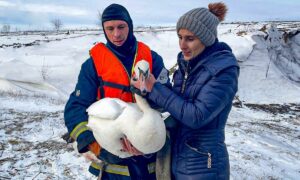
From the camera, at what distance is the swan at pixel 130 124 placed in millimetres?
2434

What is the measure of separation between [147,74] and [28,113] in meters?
8.78

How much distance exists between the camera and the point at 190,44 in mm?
2666

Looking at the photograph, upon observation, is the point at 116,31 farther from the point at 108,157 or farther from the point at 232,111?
the point at 232,111

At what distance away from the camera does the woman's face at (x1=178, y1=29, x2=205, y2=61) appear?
265cm

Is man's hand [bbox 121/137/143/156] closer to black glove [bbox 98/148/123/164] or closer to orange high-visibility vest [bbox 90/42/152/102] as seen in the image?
black glove [bbox 98/148/123/164]

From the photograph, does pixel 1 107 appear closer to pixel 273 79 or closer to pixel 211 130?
pixel 211 130

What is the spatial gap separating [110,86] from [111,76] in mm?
90

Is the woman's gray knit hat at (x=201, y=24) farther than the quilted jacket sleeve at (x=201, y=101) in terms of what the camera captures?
Yes

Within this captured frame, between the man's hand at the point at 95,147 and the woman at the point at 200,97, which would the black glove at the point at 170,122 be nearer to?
the woman at the point at 200,97

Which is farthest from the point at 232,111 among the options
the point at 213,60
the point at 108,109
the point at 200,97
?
the point at 108,109

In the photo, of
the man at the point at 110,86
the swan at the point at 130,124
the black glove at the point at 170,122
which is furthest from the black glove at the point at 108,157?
the black glove at the point at 170,122

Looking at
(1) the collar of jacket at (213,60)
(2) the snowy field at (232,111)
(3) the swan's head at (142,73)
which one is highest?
(1) the collar of jacket at (213,60)

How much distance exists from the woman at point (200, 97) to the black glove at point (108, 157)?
19.5 inches

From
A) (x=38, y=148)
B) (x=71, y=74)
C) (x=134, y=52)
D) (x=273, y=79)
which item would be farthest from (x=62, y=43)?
(x=134, y=52)
